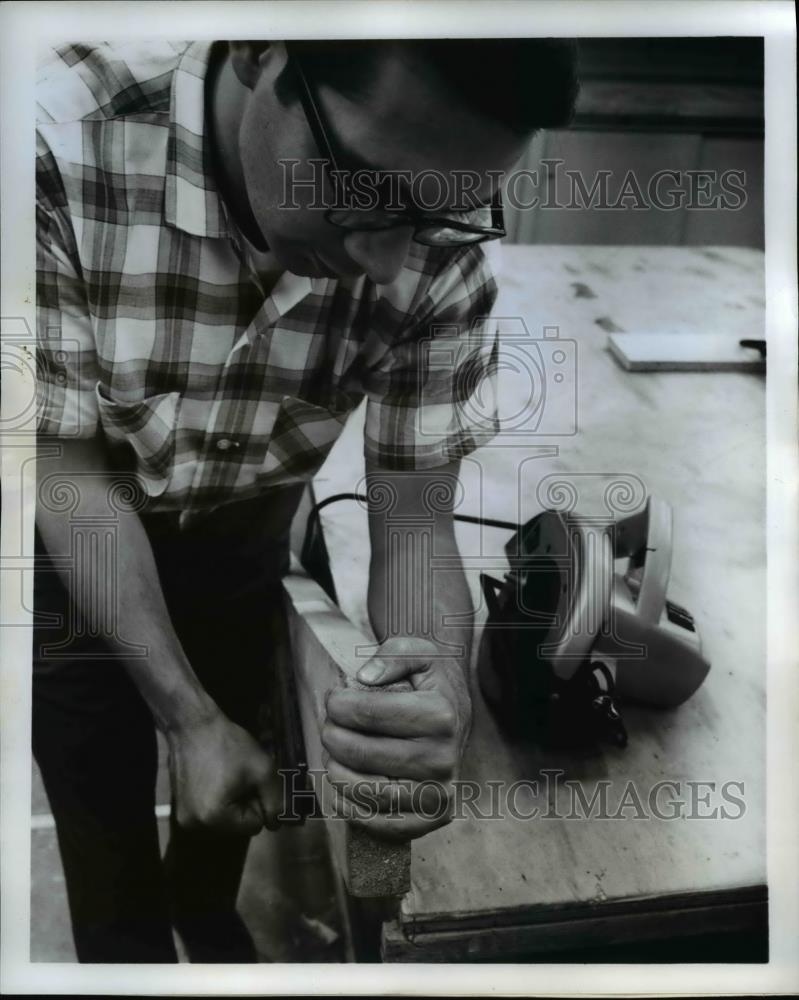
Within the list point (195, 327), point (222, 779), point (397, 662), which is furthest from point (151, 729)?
point (195, 327)

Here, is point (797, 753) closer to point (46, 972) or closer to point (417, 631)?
point (417, 631)

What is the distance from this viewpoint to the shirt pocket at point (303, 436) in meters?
1.59

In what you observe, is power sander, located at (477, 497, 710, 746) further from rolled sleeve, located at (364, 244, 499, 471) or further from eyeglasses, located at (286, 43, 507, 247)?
eyeglasses, located at (286, 43, 507, 247)

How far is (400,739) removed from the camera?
1.56 m

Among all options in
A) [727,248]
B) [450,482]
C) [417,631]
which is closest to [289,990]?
[417,631]

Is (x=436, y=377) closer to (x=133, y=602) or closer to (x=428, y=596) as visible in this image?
(x=428, y=596)

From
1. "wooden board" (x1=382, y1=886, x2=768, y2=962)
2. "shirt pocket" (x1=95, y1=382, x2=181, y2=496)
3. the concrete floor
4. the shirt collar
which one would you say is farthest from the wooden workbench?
the shirt collar

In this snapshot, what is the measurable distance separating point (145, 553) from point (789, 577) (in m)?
0.95

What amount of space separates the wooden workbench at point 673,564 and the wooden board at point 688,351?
13 millimetres

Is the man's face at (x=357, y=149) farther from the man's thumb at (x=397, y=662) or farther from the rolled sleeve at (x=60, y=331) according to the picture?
the man's thumb at (x=397, y=662)

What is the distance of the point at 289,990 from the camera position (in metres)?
1.61

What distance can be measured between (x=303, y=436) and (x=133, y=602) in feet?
1.15

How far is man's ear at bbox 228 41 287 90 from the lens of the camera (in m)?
1.53

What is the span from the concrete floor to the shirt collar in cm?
77
